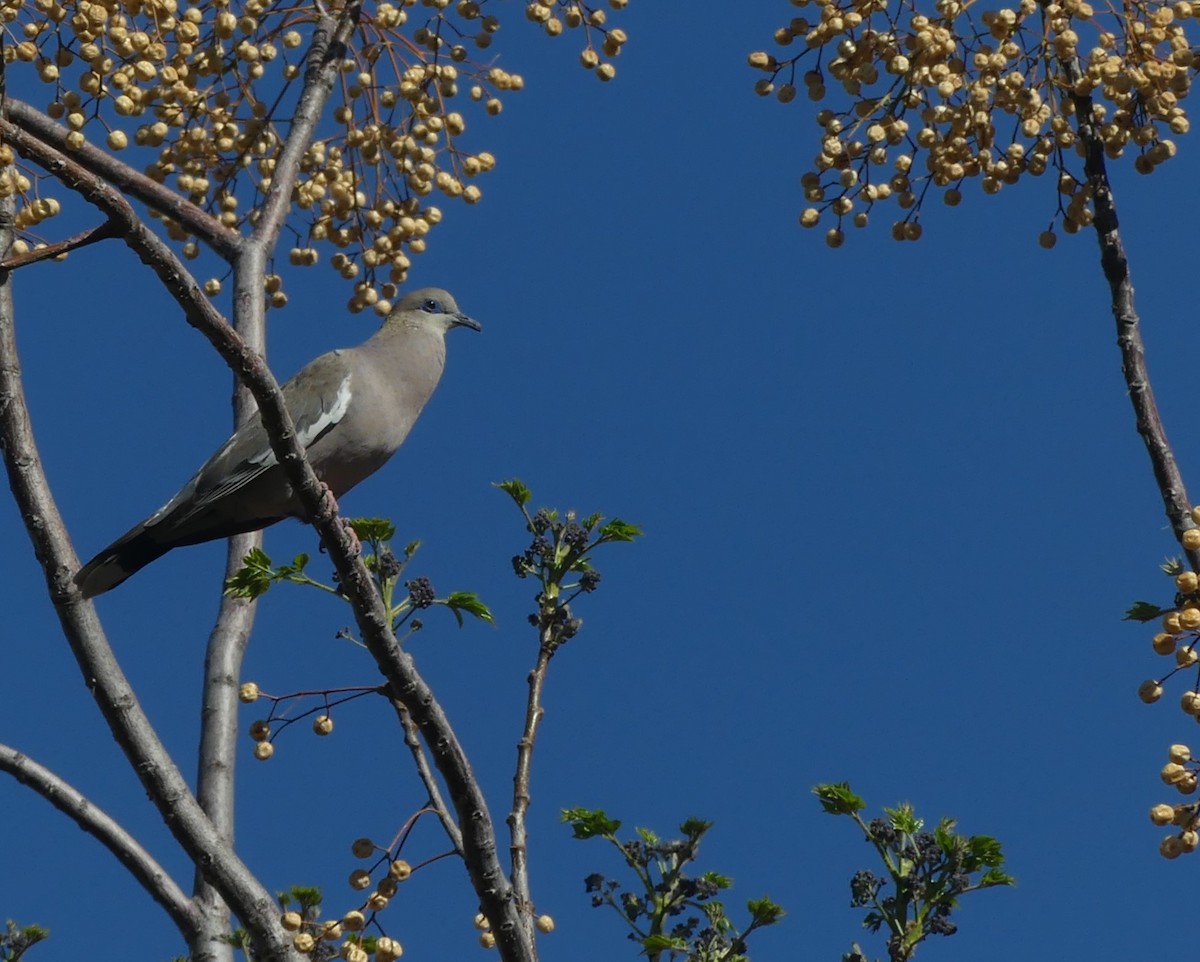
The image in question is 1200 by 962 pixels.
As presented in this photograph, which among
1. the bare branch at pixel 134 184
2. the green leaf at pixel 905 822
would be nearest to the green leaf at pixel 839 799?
the green leaf at pixel 905 822

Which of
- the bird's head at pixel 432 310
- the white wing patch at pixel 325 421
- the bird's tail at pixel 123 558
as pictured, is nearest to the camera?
the bird's tail at pixel 123 558

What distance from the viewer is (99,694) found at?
3770mm

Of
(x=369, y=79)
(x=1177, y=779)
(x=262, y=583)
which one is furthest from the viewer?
(x=369, y=79)

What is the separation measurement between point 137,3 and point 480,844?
2.43 m

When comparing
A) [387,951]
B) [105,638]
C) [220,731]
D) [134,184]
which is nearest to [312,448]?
[134,184]

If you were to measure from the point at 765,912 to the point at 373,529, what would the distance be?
110 cm

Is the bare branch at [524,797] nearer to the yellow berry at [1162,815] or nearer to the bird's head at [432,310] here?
the yellow berry at [1162,815]

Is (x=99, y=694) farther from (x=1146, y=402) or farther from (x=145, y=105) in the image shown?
(x=1146, y=402)

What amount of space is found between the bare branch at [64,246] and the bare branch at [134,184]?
1.52m

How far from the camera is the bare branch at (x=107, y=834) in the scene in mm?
3875

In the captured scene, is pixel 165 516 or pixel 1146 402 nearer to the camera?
pixel 1146 402

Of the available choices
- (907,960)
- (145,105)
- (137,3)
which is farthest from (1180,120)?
(145,105)

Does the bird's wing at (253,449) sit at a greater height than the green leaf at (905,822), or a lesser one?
greater

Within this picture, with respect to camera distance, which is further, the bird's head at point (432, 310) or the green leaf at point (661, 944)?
the bird's head at point (432, 310)
